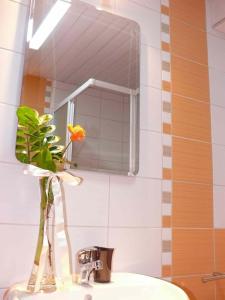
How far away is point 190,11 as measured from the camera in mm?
1686

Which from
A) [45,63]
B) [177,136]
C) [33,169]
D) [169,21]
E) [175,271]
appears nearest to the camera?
[33,169]

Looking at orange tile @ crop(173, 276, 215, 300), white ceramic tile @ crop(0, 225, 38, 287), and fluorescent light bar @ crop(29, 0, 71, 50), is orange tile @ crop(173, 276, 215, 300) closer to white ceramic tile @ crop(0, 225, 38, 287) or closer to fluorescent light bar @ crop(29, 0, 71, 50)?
white ceramic tile @ crop(0, 225, 38, 287)

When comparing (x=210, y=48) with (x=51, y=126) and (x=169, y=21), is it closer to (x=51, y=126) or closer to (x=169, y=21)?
(x=169, y=21)

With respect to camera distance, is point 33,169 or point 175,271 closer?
point 33,169

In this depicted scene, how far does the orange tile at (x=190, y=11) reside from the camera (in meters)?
1.63

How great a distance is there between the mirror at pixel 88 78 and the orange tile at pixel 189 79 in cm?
24

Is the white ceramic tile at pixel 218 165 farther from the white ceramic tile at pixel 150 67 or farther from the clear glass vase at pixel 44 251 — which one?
the clear glass vase at pixel 44 251

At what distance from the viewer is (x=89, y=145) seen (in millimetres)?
1236

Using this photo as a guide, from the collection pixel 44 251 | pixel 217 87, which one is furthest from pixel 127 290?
pixel 217 87

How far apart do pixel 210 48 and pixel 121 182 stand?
98 cm

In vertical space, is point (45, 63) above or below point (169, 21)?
below

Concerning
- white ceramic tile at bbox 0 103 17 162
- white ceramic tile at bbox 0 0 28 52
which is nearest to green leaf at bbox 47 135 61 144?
white ceramic tile at bbox 0 103 17 162

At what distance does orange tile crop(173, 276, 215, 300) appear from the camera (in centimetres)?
134

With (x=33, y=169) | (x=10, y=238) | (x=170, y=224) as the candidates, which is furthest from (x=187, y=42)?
(x=10, y=238)
